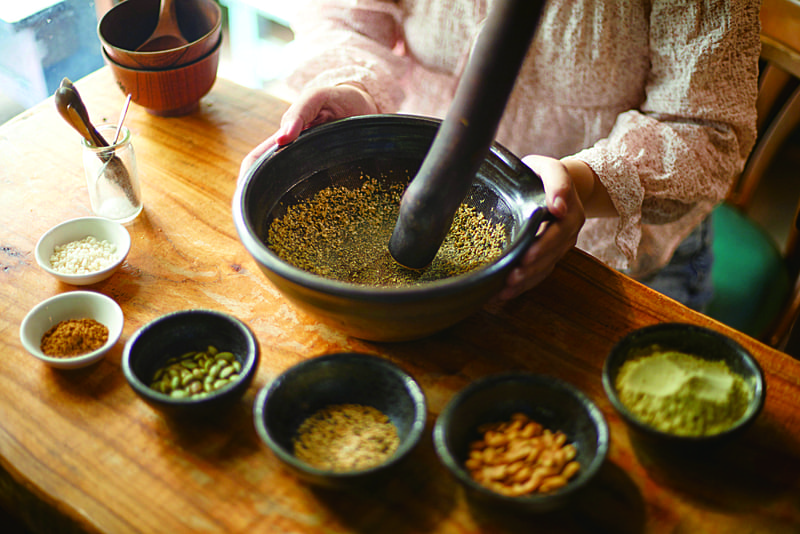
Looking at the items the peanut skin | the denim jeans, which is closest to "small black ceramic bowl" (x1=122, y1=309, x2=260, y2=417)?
the peanut skin

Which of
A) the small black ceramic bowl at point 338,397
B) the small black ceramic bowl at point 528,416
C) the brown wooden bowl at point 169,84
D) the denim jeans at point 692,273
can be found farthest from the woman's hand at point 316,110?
the denim jeans at point 692,273

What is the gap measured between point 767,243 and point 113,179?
1.63 metres

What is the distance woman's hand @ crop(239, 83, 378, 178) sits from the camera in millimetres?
1145

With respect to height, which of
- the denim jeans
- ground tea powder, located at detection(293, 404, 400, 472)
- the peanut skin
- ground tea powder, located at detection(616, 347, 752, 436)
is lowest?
the denim jeans

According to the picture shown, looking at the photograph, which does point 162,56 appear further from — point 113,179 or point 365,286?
point 365,286

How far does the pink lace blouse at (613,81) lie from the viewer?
49.4 inches

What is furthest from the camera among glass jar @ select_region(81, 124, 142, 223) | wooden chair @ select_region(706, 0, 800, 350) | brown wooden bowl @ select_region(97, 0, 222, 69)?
wooden chair @ select_region(706, 0, 800, 350)

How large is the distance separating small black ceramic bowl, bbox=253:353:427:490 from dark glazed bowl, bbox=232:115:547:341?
0.07m

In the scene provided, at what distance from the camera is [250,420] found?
93cm

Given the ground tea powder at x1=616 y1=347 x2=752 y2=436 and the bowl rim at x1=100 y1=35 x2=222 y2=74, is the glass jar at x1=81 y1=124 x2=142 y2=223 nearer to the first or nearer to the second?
the bowl rim at x1=100 y1=35 x2=222 y2=74

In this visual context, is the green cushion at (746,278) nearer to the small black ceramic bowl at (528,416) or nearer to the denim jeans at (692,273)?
the denim jeans at (692,273)

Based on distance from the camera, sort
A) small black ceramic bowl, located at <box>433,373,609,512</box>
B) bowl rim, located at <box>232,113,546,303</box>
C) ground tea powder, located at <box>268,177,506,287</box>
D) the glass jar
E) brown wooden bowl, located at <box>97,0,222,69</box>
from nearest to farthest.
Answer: small black ceramic bowl, located at <box>433,373,609,512</box> → bowl rim, located at <box>232,113,546,303</box> → ground tea powder, located at <box>268,177,506,287</box> → the glass jar → brown wooden bowl, located at <box>97,0,222,69</box>

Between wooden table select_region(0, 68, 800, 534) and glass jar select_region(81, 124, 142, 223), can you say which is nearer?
wooden table select_region(0, 68, 800, 534)

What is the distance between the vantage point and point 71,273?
3.67 feet
